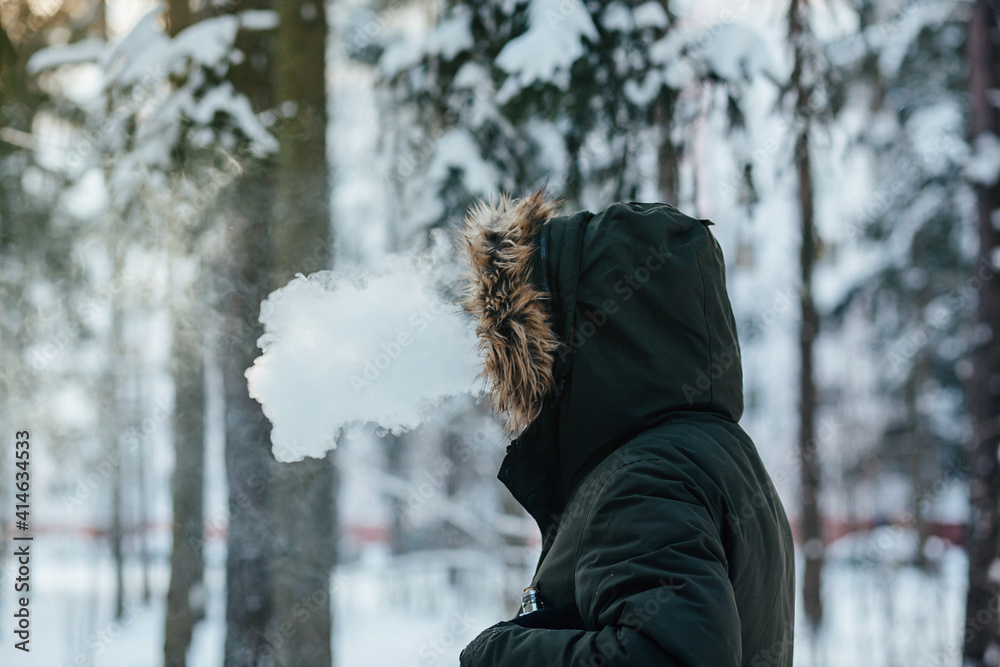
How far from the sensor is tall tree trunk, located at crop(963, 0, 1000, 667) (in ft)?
17.8

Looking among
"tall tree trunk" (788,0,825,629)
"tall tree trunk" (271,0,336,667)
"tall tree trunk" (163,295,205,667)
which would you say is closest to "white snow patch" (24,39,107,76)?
"tall tree trunk" (271,0,336,667)

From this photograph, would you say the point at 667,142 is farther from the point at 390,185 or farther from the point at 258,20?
the point at 258,20

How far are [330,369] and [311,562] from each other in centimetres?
234

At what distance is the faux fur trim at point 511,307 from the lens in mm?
1699

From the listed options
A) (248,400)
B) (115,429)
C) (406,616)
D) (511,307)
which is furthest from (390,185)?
(406,616)

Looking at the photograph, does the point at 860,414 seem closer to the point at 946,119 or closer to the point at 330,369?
the point at 946,119

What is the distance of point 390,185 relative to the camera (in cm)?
554

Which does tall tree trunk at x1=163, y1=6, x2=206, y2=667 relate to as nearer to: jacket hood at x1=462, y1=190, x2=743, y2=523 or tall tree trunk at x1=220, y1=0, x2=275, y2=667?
tall tree trunk at x1=220, y1=0, x2=275, y2=667

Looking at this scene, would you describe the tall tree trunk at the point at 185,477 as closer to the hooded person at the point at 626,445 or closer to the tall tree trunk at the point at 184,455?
the tall tree trunk at the point at 184,455

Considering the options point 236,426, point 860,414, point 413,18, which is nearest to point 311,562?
point 236,426

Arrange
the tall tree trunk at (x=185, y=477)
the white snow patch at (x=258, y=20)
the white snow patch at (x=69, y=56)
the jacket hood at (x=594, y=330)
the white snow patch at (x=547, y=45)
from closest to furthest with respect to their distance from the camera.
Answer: the jacket hood at (x=594, y=330)
the white snow patch at (x=547, y=45)
the white snow patch at (x=258, y=20)
the white snow patch at (x=69, y=56)
the tall tree trunk at (x=185, y=477)

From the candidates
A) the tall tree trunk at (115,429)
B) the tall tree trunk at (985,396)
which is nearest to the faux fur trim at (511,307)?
the tall tree trunk at (985,396)

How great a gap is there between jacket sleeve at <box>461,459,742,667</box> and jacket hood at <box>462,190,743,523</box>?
0.23m

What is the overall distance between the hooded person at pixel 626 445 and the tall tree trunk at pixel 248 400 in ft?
9.45
